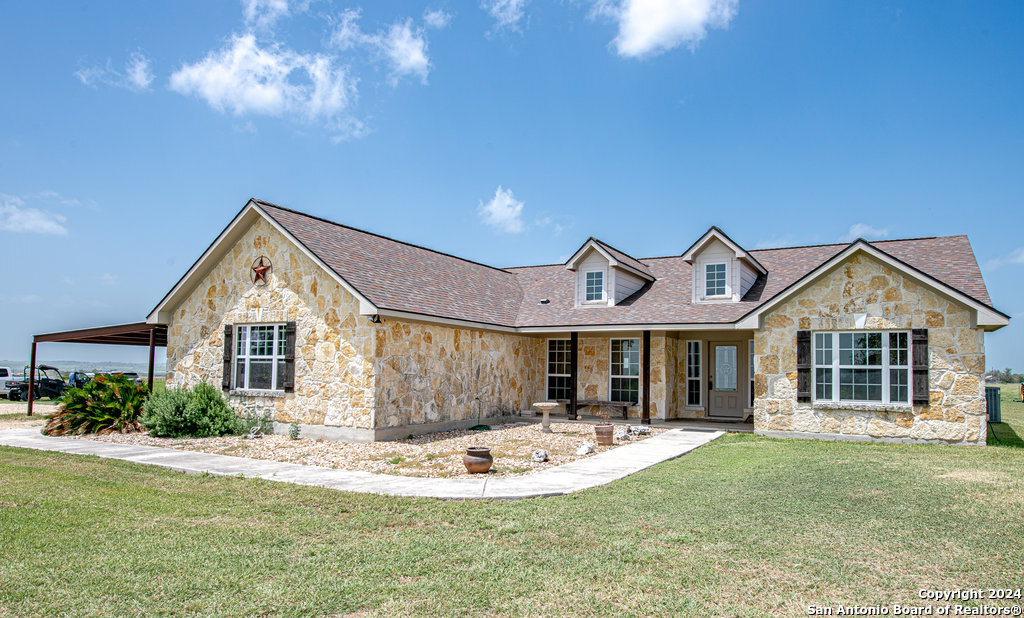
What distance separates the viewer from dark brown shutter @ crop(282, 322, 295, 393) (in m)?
15.6

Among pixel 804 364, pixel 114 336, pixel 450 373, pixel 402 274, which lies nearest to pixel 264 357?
pixel 402 274

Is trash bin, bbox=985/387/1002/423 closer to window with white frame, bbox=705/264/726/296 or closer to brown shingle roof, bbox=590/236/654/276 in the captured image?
window with white frame, bbox=705/264/726/296

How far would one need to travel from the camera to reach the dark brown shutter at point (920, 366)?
549 inches

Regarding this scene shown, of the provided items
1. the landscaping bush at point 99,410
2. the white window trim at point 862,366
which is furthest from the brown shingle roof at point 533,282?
the landscaping bush at point 99,410

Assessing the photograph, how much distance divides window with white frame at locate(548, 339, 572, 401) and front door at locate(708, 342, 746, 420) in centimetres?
425

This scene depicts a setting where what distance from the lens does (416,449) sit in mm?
13578

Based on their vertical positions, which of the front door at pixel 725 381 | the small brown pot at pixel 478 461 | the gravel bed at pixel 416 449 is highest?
the front door at pixel 725 381

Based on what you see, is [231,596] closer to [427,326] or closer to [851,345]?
[427,326]

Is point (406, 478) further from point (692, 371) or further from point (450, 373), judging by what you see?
point (692, 371)

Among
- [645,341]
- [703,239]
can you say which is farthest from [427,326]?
[703,239]

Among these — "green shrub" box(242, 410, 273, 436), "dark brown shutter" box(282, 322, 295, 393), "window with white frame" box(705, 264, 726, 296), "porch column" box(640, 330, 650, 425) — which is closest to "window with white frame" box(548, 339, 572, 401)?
"porch column" box(640, 330, 650, 425)

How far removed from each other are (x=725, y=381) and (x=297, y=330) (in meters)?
12.3

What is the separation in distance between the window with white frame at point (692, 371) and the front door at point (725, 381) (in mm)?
360

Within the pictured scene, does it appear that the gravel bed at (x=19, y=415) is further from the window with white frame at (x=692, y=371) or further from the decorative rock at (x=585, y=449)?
the window with white frame at (x=692, y=371)
